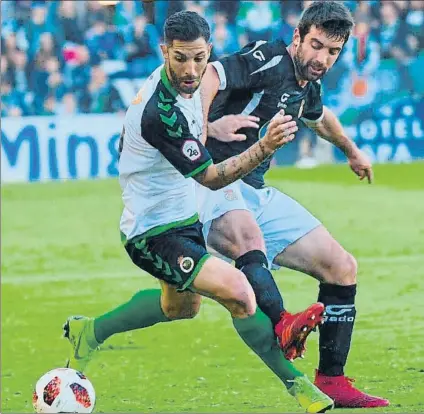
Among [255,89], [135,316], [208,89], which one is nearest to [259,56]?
[255,89]

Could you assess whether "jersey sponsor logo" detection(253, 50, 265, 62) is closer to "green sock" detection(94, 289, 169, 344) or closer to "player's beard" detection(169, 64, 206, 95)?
"player's beard" detection(169, 64, 206, 95)

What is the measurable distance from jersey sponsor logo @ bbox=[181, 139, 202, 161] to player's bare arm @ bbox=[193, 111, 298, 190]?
81 millimetres

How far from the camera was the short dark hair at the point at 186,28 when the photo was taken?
5356 millimetres

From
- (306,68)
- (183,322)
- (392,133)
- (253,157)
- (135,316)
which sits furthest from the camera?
(392,133)

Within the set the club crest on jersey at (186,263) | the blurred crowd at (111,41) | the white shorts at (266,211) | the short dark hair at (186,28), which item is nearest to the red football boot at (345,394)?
the white shorts at (266,211)

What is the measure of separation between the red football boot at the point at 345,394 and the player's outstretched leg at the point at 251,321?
14.8 inches

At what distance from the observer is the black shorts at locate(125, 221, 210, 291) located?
5.51 metres

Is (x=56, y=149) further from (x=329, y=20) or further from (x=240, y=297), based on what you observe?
(x=240, y=297)

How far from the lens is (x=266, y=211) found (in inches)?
249

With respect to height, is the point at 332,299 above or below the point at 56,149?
above

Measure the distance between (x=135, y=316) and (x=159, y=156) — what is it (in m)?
1.20

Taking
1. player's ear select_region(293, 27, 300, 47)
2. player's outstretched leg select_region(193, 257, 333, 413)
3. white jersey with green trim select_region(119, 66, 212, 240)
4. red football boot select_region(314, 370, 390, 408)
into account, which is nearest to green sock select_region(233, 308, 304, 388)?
player's outstretched leg select_region(193, 257, 333, 413)

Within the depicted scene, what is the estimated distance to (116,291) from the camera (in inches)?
382

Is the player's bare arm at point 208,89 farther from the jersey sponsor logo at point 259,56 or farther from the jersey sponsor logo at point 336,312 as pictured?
the jersey sponsor logo at point 336,312
